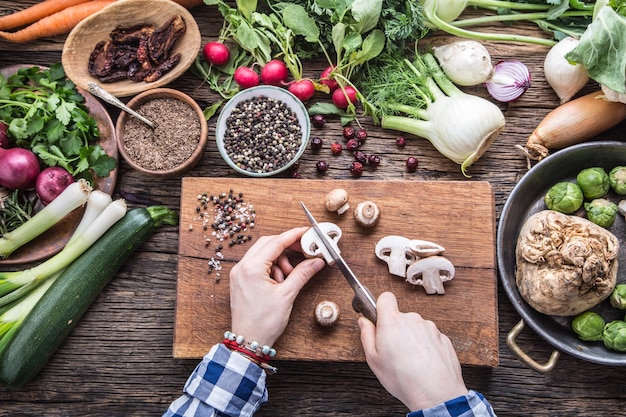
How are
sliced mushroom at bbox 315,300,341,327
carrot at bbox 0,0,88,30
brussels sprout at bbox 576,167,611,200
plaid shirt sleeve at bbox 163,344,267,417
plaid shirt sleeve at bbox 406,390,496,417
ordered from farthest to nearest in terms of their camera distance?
carrot at bbox 0,0,88,30 → brussels sprout at bbox 576,167,611,200 → sliced mushroom at bbox 315,300,341,327 → plaid shirt sleeve at bbox 163,344,267,417 → plaid shirt sleeve at bbox 406,390,496,417

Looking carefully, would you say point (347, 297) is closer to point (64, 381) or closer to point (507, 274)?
point (507, 274)

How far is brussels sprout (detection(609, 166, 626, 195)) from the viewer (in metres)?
1.96

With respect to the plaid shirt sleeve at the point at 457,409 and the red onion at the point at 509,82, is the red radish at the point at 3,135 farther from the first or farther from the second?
the red onion at the point at 509,82

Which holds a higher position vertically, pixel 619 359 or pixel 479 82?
pixel 479 82

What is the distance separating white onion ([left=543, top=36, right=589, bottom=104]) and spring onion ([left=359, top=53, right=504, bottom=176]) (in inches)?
10.9

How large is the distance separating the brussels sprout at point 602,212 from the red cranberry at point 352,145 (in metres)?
0.86

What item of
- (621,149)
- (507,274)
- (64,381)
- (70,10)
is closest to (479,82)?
(621,149)

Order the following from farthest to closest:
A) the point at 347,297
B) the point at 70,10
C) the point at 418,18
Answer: the point at 70,10, the point at 418,18, the point at 347,297

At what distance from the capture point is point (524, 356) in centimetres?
192

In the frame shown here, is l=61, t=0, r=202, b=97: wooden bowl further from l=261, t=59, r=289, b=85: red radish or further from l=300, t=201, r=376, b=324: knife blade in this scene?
l=300, t=201, r=376, b=324: knife blade

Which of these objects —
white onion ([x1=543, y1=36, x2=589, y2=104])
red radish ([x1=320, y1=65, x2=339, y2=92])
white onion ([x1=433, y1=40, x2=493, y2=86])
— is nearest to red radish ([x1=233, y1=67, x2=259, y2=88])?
red radish ([x1=320, y1=65, x2=339, y2=92])

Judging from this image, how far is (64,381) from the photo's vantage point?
82.7 inches

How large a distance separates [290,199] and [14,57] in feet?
4.16

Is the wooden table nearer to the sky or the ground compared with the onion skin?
nearer to the ground
